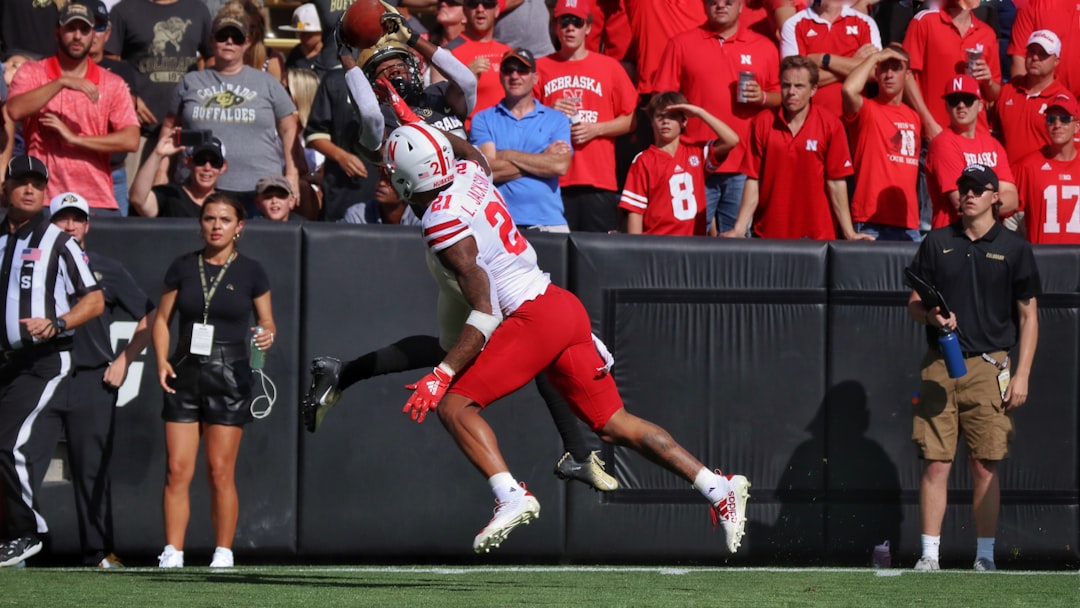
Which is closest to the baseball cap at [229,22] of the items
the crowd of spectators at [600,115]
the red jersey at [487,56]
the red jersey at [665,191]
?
the crowd of spectators at [600,115]

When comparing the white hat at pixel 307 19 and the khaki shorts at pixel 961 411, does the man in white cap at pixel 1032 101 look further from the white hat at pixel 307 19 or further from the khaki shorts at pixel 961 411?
the white hat at pixel 307 19

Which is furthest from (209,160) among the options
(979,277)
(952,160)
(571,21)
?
(952,160)

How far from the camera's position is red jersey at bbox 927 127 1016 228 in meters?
9.49

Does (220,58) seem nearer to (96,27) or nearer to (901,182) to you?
(96,27)

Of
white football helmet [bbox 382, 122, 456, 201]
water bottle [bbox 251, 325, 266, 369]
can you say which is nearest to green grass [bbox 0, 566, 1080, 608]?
water bottle [bbox 251, 325, 266, 369]

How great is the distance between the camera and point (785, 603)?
5828 millimetres

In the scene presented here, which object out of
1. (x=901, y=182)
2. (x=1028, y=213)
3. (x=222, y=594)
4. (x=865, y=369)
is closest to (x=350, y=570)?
(x=222, y=594)

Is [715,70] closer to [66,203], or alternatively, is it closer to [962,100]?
[962,100]

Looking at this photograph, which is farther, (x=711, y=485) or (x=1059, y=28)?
(x=1059, y=28)

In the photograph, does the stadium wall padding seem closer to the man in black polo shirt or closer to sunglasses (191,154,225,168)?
sunglasses (191,154,225,168)

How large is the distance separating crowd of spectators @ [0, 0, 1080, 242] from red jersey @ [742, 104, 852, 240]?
13 mm

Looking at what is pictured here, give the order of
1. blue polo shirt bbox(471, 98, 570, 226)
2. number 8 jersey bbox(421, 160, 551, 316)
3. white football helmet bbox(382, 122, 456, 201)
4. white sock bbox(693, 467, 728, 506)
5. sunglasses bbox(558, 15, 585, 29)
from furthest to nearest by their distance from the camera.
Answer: sunglasses bbox(558, 15, 585, 29)
blue polo shirt bbox(471, 98, 570, 226)
white sock bbox(693, 467, 728, 506)
white football helmet bbox(382, 122, 456, 201)
number 8 jersey bbox(421, 160, 551, 316)

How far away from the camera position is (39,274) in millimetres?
7785

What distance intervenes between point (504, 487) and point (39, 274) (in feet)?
10.9
